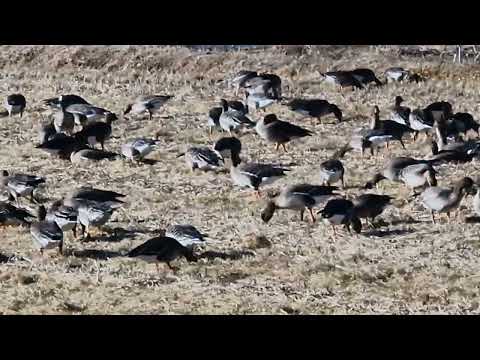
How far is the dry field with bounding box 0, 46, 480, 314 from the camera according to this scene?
9.24 m

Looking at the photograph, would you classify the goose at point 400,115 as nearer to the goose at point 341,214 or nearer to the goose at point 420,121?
the goose at point 420,121

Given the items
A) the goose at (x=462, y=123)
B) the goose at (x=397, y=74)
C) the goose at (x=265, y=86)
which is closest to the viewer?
the goose at (x=462, y=123)

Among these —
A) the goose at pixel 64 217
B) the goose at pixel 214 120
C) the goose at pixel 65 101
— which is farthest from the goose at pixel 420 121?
the goose at pixel 64 217

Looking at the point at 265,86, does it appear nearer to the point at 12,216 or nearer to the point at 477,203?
the point at 477,203

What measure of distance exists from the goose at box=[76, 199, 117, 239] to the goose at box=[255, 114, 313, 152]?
5.57 metres

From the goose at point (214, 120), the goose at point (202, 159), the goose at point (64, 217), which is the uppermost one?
the goose at point (214, 120)

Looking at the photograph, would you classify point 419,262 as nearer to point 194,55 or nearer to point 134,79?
point 134,79

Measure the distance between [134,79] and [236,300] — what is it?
1615 cm

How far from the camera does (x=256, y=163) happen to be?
14.5 m

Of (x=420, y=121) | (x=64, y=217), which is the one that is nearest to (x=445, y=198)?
(x=64, y=217)

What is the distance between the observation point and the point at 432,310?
29.1 ft

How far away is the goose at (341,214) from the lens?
1124cm

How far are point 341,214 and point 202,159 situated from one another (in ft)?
14.1

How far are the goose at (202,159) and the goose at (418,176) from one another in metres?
3.40
